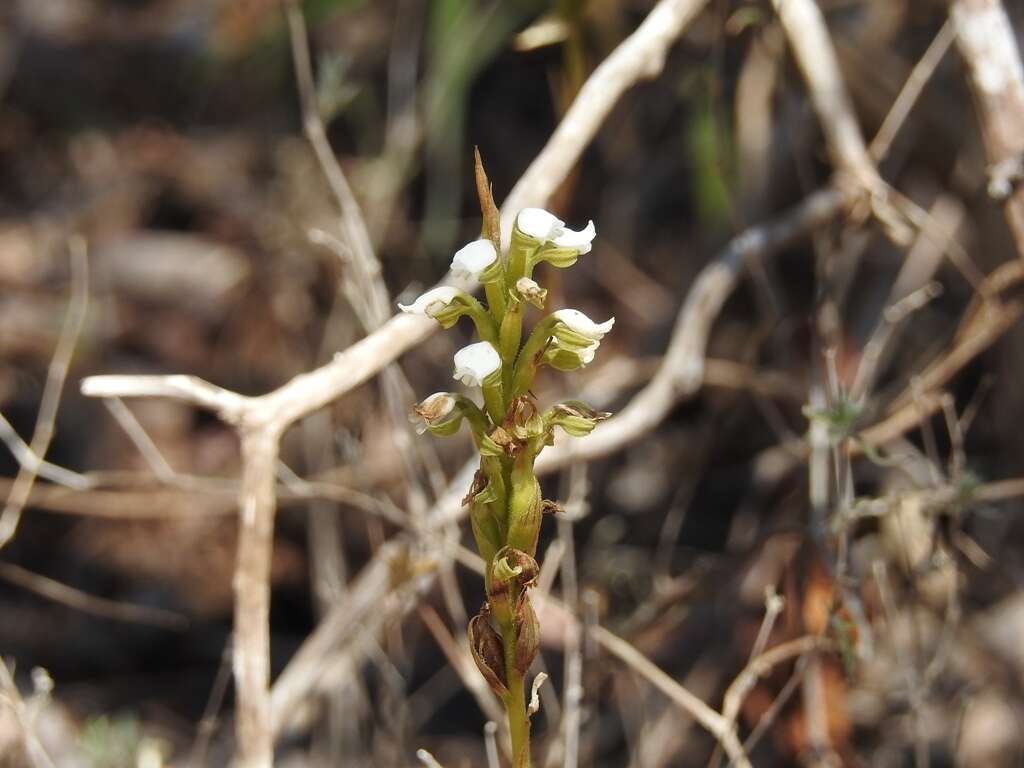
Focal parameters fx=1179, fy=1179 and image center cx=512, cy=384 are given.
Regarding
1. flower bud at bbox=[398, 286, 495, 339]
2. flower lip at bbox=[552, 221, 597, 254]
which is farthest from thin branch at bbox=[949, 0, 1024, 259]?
flower bud at bbox=[398, 286, 495, 339]

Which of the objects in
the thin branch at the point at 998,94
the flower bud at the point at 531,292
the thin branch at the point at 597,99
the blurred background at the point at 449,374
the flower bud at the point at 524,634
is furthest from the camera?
the blurred background at the point at 449,374

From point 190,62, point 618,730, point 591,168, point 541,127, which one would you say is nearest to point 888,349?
point 618,730

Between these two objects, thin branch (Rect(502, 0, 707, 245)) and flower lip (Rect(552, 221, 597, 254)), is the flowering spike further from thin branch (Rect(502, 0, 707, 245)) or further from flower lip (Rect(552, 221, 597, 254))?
thin branch (Rect(502, 0, 707, 245))

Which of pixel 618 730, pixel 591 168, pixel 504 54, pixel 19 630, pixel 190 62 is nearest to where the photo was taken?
pixel 618 730

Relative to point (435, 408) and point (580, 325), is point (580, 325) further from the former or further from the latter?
point (435, 408)

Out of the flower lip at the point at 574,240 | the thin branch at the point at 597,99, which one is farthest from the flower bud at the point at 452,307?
the thin branch at the point at 597,99

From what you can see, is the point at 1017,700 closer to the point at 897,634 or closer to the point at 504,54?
the point at 897,634

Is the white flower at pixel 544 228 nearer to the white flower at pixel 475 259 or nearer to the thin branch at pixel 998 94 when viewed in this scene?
the white flower at pixel 475 259
